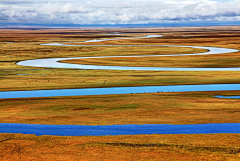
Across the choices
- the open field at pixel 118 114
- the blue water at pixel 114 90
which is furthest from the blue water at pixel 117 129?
the blue water at pixel 114 90

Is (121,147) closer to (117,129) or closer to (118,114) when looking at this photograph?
(117,129)

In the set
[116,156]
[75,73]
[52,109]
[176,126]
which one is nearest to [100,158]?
[116,156]

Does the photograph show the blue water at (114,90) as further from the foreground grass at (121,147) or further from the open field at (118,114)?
the foreground grass at (121,147)

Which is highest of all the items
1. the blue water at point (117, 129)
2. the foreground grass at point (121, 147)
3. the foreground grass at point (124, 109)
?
the foreground grass at point (121, 147)

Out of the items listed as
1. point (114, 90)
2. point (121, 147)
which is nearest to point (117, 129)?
point (121, 147)

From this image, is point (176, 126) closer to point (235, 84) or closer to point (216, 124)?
point (216, 124)

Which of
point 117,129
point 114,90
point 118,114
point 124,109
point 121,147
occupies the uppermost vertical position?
point 121,147
